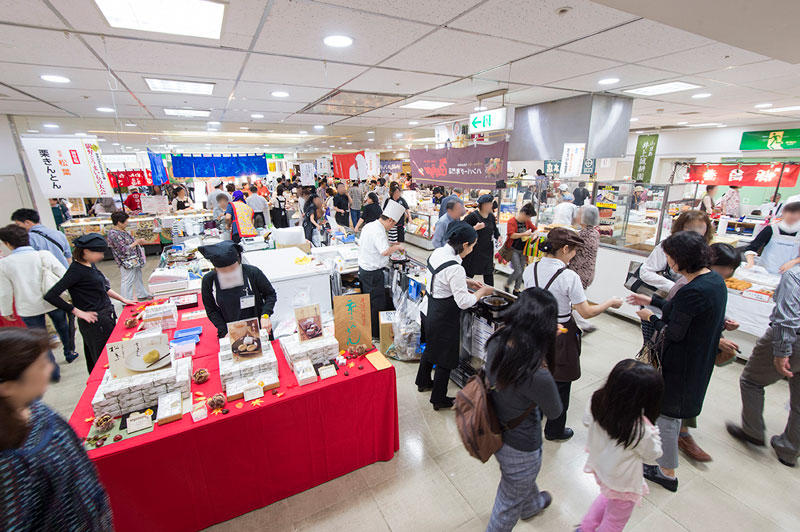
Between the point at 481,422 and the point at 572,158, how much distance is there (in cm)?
617

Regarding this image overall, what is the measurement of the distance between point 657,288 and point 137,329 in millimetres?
4678

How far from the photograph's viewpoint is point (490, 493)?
94.9 inches

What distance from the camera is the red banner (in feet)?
31.4

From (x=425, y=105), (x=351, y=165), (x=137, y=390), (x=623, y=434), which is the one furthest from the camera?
(x=351, y=165)

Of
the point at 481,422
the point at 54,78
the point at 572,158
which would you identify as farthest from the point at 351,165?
the point at 481,422

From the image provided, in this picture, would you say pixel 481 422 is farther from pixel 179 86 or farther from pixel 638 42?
pixel 179 86

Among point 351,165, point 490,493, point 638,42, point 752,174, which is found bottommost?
point 490,493

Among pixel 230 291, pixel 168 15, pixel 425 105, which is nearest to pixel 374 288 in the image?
pixel 230 291

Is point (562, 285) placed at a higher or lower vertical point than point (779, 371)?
higher

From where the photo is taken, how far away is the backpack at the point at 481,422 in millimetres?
1670

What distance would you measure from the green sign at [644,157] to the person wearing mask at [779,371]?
40.1 ft

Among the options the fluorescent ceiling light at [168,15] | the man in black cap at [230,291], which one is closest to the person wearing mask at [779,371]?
the man in black cap at [230,291]

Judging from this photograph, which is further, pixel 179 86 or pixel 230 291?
pixel 179 86

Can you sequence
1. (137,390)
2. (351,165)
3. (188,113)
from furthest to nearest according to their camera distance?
(351,165) < (188,113) < (137,390)
